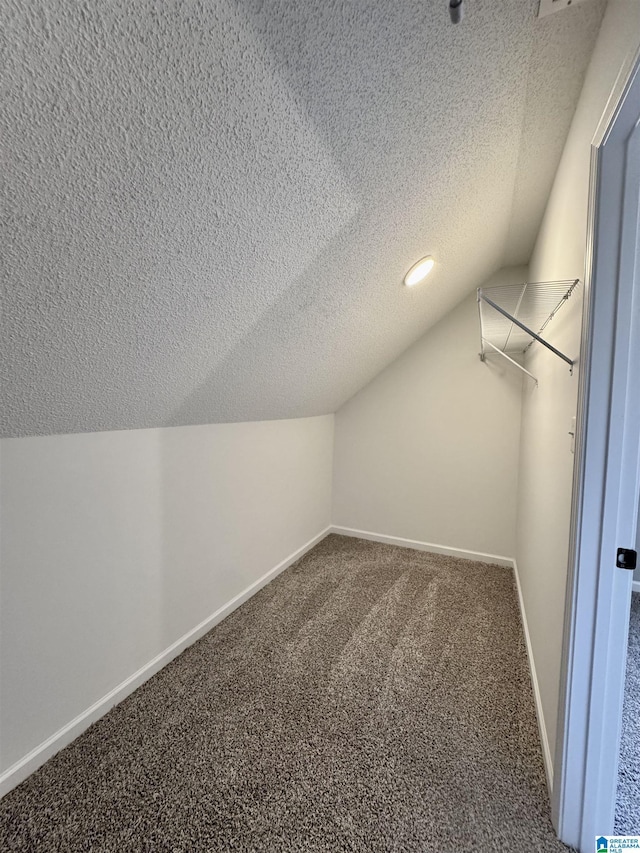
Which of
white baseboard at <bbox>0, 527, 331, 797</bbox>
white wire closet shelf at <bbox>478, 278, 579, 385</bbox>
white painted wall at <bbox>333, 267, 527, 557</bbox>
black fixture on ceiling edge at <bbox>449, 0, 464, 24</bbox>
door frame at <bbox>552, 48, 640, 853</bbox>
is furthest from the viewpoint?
white painted wall at <bbox>333, 267, 527, 557</bbox>

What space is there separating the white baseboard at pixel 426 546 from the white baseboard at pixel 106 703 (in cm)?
112

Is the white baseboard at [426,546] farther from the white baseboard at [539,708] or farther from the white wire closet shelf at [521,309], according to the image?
the white wire closet shelf at [521,309]

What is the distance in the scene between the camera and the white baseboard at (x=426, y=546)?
276cm

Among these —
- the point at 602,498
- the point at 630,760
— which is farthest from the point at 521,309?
the point at 630,760

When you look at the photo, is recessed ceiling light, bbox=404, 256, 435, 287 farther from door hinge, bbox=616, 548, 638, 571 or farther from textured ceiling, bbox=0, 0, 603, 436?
door hinge, bbox=616, 548, 638, 571

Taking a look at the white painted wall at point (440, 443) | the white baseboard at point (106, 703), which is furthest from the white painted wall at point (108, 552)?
the white painted wall at point (440, 443)

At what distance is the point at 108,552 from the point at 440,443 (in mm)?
2287

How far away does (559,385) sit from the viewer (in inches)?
54.9

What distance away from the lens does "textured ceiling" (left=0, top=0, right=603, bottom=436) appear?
0.59 meters

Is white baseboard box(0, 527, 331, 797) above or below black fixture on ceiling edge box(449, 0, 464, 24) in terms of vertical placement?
below

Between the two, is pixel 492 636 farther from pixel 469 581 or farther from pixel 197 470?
pixel 197 470

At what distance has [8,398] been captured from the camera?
1.00 m

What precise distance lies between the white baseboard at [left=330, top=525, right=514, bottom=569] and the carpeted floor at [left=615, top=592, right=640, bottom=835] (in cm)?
89

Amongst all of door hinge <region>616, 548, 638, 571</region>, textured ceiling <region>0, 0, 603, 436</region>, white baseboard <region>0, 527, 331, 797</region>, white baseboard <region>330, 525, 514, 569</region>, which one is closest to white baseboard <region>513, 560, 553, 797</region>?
white baseboard <region>330, 525, 514, 569</region>
